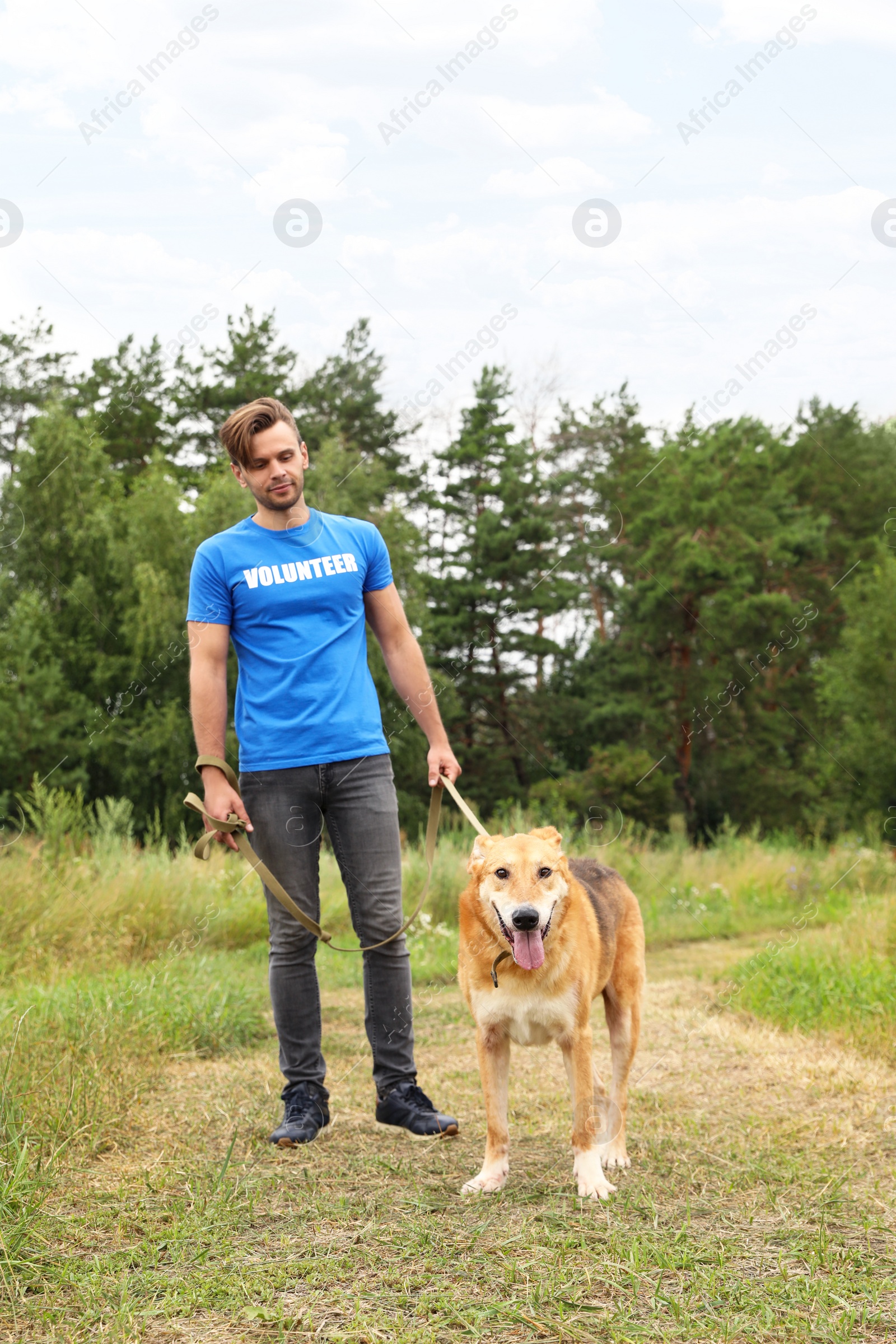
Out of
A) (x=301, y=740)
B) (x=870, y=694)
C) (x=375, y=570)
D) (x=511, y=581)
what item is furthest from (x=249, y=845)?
(x=511, y=581)

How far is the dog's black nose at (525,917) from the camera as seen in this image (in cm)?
325

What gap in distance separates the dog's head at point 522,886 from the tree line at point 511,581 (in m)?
20.4

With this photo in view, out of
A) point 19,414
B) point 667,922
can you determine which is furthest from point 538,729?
point 667,922

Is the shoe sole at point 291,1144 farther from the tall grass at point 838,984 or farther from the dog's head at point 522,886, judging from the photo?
the tall grass at point 838,984

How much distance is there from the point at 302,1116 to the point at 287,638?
167 centimetres

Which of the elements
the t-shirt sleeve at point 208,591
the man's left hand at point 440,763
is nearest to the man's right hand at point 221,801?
the t-shirt sleeve at point 208,591

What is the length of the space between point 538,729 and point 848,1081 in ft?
80.9

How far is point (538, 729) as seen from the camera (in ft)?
95.9

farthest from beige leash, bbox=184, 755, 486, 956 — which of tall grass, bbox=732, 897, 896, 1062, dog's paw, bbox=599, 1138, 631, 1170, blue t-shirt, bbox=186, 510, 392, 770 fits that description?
tall grass, bbox=732, 897, 896, 1062

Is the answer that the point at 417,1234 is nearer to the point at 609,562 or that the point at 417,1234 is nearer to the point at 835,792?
the point at 835,792

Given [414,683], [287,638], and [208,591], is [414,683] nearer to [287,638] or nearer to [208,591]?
[287,638]

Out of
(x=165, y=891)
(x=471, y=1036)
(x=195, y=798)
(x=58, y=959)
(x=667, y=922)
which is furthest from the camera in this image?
(x=667, y=922)

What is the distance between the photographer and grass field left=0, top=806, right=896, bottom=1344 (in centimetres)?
254

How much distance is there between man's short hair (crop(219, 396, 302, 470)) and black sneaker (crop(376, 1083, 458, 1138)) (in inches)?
90.5
